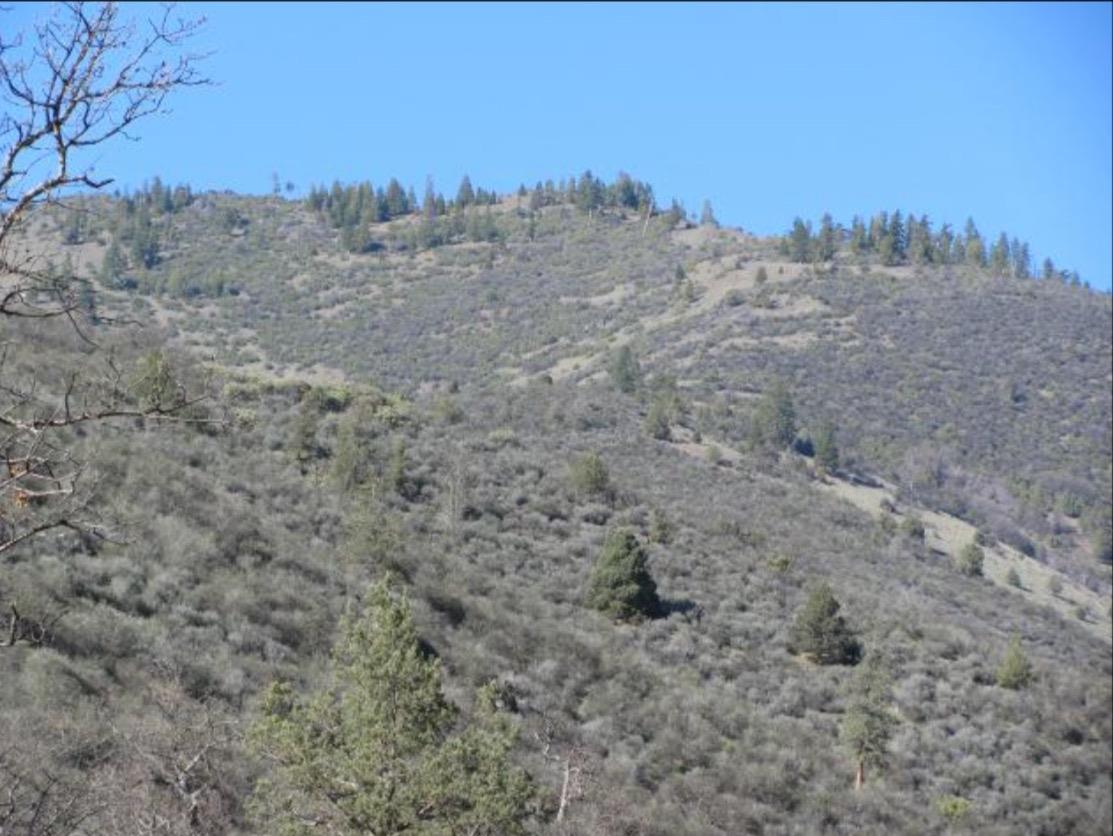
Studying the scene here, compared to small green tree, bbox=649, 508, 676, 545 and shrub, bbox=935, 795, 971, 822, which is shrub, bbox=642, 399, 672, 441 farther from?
shrub, bbox=935, 795, 971, 822

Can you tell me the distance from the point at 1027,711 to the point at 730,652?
27.1 feet

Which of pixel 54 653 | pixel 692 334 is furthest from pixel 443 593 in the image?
pixel 692 334

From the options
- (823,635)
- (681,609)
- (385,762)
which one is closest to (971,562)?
(823,635)

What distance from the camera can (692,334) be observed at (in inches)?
4028

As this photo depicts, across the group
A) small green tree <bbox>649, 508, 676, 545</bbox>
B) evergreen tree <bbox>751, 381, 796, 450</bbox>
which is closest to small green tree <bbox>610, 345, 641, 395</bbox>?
evergreen tree <bbox>751, 381, 796, 450</bbox>

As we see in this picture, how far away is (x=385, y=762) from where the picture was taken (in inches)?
582

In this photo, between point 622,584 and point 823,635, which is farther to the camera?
point 823,635

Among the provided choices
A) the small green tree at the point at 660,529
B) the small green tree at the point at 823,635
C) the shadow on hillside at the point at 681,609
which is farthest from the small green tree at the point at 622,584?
the small green tree at the point at 660,529

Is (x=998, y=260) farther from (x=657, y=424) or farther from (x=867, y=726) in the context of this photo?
(x=867, y=726)

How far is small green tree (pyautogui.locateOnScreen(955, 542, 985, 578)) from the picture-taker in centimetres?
6104

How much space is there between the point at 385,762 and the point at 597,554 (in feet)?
75.8

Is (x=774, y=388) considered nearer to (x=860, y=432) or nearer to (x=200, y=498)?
(x=860, y=432)

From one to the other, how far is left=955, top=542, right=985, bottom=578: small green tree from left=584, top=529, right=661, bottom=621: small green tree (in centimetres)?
3107

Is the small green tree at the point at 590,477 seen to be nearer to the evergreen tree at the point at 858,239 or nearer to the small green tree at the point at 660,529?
the small green tree at the point at 660,529
